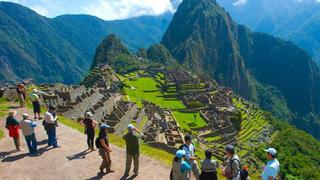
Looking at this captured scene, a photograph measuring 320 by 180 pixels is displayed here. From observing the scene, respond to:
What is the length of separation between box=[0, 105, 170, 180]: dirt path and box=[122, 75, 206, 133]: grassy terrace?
5223 centimetres

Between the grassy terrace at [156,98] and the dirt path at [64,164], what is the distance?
5223 centimetres

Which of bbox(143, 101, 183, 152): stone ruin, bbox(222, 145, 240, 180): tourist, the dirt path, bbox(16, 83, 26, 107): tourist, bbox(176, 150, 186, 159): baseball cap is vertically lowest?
bbox(143, 101, 183, 152): stone ruin

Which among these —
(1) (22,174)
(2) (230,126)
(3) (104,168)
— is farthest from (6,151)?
(2) (230,126)

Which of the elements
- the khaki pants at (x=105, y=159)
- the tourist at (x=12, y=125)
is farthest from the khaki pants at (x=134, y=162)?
the tourist at (x=12, y=125)

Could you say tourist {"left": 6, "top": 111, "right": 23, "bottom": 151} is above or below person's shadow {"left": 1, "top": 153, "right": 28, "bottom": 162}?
above

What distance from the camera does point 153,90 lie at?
382 feet

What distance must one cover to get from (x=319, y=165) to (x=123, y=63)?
4086 inches

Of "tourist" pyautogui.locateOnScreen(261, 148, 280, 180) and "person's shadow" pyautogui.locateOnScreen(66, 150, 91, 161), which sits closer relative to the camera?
"tourist" pyautogui.locateOnScreen(261, 148, 280, 180)

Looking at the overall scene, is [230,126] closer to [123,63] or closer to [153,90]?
[153,90]

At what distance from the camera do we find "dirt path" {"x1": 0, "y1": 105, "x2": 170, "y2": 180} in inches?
759

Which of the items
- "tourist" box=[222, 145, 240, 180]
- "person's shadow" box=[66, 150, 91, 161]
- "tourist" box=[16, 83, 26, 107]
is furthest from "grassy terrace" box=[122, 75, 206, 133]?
"tourist" box=[222, 145, 240, 180]

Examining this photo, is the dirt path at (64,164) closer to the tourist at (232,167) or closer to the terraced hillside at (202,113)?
the tourist at (232,167)

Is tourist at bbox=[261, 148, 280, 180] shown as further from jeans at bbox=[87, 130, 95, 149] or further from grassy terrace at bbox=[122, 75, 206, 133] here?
grassy terrace at bbox=[122, 75, 206, 133]

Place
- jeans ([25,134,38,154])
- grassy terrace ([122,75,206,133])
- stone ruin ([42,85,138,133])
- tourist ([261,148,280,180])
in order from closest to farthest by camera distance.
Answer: tourist ([261,148,280,180]) < jeans ([25,134,38,154]) < stone ruin ([42,85,138,133]) < grassy terrace ([122,75,206,133])
